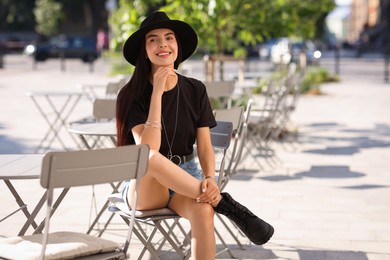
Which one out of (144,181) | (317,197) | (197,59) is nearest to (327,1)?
(317,197)

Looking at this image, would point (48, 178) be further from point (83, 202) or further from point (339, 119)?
point (339, 119)

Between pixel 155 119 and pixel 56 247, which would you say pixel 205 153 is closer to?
pixel 155 119

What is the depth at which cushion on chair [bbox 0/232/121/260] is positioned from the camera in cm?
405

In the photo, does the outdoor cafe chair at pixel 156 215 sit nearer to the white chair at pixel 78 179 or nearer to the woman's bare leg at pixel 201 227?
the woman's bare leg at pixel 201 227

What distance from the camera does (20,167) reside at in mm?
5004

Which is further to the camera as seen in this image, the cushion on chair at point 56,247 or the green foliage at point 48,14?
the green foliage at point 48,14

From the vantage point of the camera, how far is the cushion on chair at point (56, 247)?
13.3 feet

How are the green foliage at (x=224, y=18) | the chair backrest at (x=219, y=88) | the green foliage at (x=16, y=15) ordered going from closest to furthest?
the chair backrest at (x=219, y=88) < the green foliage at (x=224, y=18) < the green foliage at (x=16, y=15)

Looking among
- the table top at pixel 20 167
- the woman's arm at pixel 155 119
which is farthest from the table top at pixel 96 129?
the woman's arm at pixel 155 119

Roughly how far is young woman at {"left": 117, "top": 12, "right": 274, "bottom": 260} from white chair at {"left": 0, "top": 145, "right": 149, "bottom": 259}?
55 centimetres

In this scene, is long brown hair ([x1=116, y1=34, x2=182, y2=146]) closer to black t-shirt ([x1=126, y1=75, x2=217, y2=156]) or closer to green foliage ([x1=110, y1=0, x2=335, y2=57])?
black t-shirt ([x1=126, y1=75, x2=217, y2=156])

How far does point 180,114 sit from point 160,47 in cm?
36

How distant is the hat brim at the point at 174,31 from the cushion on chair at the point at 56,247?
1.24 meters

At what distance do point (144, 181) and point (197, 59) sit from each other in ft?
140
